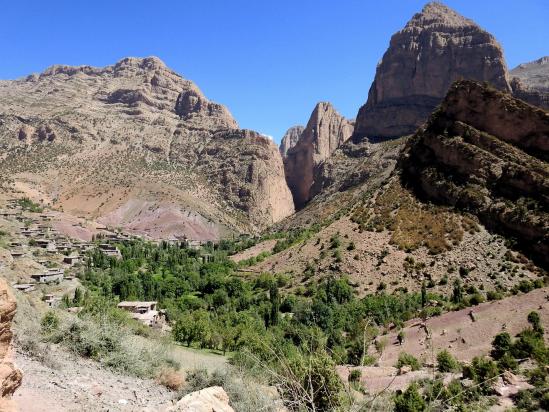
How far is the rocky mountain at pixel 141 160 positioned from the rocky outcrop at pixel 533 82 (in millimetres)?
81270

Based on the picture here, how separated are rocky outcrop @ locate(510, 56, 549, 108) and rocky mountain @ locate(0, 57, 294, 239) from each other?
8127cm

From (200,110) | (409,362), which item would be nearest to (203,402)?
(409,362)

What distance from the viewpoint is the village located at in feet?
138

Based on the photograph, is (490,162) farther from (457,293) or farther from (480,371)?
(480,371)

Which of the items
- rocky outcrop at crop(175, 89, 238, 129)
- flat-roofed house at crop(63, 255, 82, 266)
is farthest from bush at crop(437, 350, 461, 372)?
rocky outcrop at crop(175, 89, 238, 129)

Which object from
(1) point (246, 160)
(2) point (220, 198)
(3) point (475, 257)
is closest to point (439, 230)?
(3) point (475, 257)

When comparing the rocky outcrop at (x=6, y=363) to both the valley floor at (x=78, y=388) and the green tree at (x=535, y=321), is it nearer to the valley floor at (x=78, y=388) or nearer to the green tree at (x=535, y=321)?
the valley floor at (x=78, y=388)

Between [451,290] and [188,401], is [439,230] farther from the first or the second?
[188,401]

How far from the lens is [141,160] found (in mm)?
137375

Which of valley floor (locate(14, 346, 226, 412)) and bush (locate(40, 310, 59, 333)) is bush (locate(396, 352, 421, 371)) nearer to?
valley floor (locate(14, 346, 226, 412))

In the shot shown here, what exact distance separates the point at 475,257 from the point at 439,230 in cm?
562

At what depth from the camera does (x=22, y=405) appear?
9.16 m

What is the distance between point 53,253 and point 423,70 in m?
109

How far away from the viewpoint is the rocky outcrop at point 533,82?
110 metres
